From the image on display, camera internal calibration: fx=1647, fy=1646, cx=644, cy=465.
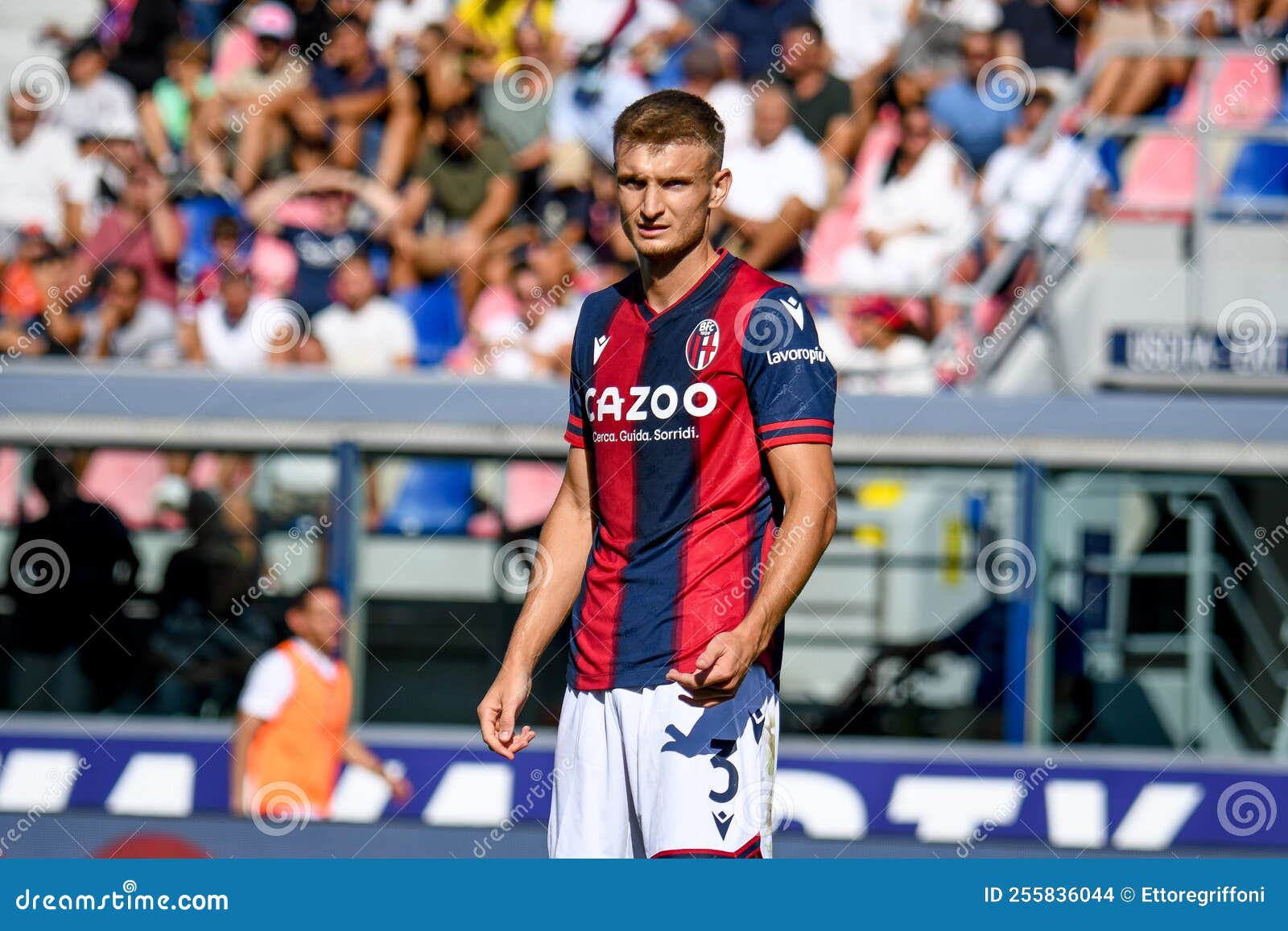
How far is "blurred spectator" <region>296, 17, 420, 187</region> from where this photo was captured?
8.68 meters

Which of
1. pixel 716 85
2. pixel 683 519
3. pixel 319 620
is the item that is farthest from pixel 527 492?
pixel 683 519

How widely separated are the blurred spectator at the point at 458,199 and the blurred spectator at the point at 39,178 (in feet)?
5.85

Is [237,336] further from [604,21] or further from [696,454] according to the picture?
[696,454]

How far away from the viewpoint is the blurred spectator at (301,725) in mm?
6473

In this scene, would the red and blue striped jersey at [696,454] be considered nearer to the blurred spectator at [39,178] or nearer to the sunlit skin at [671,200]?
the sunlit skin at [671,200]

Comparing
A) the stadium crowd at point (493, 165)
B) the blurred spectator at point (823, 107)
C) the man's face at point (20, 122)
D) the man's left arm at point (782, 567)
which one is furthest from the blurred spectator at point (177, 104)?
the man's left arm at point (782, 567)

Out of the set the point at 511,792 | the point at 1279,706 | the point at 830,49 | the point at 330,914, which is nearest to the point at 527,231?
the point at 830,49

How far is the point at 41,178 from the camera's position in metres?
8.84

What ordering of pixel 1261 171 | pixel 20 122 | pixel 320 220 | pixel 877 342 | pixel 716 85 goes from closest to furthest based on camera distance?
pixel 877 342
pixel 1261 171
pixel 320 220
pixel 716 85
pixel 20 122

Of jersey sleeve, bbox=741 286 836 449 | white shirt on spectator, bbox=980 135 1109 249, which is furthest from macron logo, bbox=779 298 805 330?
white shirt on spectator, bbox=980 135 1109 249

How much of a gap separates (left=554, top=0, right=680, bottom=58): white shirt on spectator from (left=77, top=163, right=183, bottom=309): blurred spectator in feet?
7.57

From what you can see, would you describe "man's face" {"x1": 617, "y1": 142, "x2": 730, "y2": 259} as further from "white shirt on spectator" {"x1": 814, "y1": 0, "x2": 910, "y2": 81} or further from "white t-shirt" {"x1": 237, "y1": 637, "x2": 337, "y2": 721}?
"white shirt on spectator" {"x1": 814, "y1": 0, "x2": 910, "y2": 81}

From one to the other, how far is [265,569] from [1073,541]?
3.29 m

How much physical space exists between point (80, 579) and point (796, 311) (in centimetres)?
471
